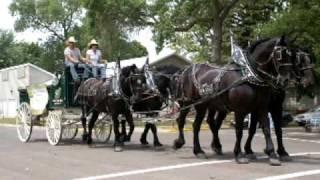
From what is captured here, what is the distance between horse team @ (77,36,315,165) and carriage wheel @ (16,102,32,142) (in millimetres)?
4748

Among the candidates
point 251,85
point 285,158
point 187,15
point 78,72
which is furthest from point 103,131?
point 187,15

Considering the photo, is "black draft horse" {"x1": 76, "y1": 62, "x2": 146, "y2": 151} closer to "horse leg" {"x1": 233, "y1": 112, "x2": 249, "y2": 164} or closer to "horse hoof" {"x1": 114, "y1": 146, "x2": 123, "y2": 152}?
"horse hoof" {"x1": 114, "y1": 146, "x2": 123, "y2": 152}

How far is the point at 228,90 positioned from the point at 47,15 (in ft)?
242

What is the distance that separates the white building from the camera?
204 ft

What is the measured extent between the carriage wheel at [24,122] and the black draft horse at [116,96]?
3.09m

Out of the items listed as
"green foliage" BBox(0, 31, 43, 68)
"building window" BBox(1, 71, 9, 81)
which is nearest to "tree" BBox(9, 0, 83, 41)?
"green foliage" BBox(0, 31, 43, 68)

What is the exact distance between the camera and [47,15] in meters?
84.6

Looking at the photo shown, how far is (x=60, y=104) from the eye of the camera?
67.1 ft

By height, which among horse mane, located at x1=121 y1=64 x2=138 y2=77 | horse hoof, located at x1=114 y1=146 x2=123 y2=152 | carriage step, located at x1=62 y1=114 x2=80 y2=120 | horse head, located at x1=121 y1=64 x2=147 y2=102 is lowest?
horse hoof, located at x1=114 y1=146 x2=123 y2=152

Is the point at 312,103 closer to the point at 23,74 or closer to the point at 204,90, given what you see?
the point at 23,74

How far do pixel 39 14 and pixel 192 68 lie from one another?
2906 inches

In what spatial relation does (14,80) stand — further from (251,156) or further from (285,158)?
(285,158)

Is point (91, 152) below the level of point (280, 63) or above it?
below

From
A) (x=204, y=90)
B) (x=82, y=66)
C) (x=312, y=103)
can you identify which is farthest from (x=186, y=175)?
(x=312, y=103)
